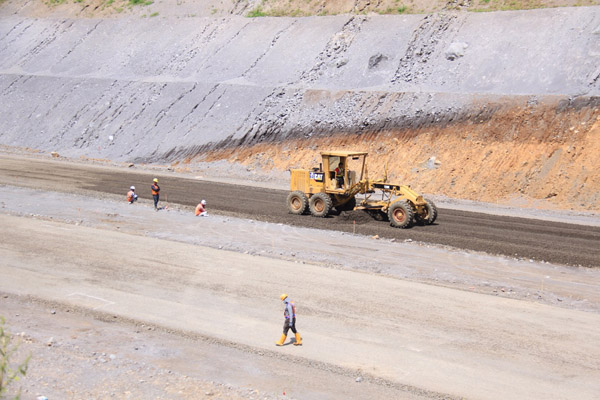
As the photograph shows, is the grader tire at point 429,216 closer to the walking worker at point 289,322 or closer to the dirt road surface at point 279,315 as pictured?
the dirt road surface at point 279,315

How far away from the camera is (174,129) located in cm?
4203

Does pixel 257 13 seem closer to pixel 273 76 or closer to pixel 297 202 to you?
pixel 273 76

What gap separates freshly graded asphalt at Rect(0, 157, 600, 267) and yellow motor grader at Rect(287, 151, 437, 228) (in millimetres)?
398

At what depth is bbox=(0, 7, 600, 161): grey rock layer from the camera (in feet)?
115

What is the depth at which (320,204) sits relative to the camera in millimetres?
24859

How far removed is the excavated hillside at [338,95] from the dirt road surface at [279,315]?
11.9 meters

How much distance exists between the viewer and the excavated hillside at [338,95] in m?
31.2

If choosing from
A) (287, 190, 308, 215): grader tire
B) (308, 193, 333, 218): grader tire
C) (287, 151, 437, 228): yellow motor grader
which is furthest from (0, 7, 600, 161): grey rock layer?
(308, 193, 333, 218): grader tire

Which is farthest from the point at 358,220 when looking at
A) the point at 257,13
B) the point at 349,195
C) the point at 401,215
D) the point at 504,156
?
the point at 257,13

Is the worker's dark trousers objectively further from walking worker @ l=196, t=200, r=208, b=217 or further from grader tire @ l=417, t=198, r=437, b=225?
walking worker @ l=196, t=200, r=208, b=217

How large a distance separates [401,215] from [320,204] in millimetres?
3286

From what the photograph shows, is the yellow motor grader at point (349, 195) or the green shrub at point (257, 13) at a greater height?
the green shrub at point (257, 13)

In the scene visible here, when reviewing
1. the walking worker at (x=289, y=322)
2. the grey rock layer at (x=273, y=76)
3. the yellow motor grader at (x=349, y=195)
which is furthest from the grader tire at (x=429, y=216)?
the walking worker at (x=289, y=322)

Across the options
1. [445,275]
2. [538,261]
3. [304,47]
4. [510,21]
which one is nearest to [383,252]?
[445,275]
